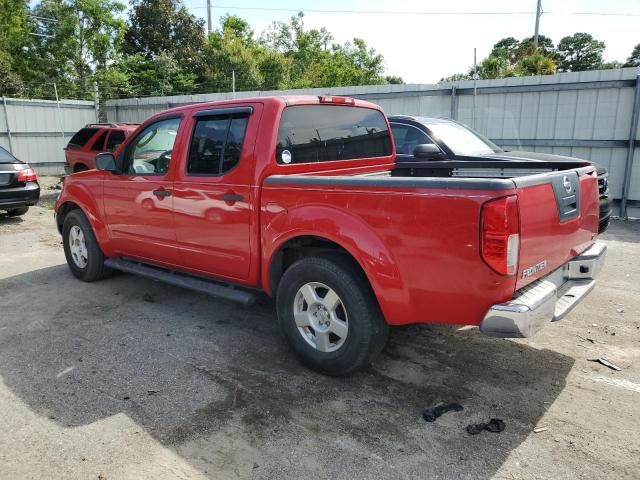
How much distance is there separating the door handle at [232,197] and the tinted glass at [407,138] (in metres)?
3.89

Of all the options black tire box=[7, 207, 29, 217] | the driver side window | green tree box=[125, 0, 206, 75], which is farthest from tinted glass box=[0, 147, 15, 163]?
green tree box=[125, 0, 206, 75]

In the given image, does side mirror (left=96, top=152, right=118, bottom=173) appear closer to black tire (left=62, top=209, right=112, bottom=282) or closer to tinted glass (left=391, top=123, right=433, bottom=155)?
black tire (left=62, top=209, right=112, bottom=282)

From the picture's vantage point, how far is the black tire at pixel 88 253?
18.7 ft

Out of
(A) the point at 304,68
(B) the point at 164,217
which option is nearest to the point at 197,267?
(B) the point at 164,217

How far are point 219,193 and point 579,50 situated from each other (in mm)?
65867

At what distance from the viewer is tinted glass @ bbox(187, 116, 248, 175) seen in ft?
→ 13.3

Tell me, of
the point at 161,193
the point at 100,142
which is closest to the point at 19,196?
the point at 100,142

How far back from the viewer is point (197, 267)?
4.52 metres

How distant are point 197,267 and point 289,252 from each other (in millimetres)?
1038

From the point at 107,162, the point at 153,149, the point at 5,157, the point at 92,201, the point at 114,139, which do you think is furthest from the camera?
the point at 114,139

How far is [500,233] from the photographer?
8.77 feet

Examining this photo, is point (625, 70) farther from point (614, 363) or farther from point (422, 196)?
point (422, 196)

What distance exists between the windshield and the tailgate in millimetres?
3564

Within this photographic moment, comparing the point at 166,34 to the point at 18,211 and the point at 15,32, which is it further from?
the point at 18,211
